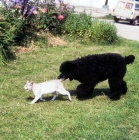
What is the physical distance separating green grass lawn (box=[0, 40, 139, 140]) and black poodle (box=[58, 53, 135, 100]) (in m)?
0.24

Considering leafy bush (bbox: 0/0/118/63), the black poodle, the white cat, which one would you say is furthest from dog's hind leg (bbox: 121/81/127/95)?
leafy bush (bbox: 0/0/118/63)

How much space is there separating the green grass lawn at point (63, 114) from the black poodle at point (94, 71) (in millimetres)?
237

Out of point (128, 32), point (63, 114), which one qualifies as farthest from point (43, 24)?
point (128, 32)

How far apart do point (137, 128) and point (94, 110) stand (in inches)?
33.1

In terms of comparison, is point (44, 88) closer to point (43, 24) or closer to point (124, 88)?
point (124, 88)

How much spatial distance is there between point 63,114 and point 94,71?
0.99 metres

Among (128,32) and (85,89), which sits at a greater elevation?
(85,89)

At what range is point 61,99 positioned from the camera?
5996 mm

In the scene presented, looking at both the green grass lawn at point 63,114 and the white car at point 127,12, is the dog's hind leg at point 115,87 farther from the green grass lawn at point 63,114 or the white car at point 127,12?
the white car at point 127,12

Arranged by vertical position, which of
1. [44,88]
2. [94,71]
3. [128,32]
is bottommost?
[128,32]

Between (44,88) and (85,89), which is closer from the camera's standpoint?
(44,88)

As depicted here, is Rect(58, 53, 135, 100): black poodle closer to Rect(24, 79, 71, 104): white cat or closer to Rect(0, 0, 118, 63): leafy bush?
Rect(24, 79, 71, 104): white cat

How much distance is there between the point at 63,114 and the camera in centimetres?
524

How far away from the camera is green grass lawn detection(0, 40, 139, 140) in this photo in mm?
4594
